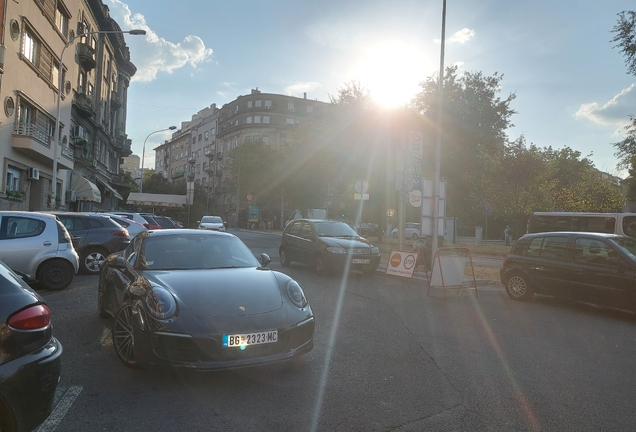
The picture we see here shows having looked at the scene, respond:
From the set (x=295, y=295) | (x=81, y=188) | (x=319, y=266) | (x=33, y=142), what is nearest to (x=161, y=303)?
(x=295, y=295)

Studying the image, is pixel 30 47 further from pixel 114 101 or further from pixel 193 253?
pixel 114 101

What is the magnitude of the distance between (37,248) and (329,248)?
22.4 ft

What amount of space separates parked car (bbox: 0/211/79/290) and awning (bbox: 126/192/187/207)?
44884 mm

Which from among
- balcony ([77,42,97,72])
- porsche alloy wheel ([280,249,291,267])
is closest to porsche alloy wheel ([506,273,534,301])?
porsche alloy wheel ([280,249,291,267])

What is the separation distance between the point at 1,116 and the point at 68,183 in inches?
542

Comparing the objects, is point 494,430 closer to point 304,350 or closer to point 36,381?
point 304,350

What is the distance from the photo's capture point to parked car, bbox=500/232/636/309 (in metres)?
8.63

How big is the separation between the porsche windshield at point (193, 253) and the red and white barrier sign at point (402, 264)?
23.4 ft

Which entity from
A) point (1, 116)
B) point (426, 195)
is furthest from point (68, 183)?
point (426, 195)

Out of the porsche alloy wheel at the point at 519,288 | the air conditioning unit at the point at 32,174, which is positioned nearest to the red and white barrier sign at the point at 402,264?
the porsche alloy wheel at the point at 519,288

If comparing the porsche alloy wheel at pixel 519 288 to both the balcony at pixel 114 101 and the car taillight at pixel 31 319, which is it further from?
the balcony at pixel 114 101

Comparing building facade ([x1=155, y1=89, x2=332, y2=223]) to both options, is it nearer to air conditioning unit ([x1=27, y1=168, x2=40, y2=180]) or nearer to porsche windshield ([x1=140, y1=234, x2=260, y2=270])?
air conditioning unit ([x1=27, y1=168, x2=40, y2=180])

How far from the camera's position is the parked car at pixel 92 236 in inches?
483

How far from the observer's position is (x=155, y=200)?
56.4 meters
